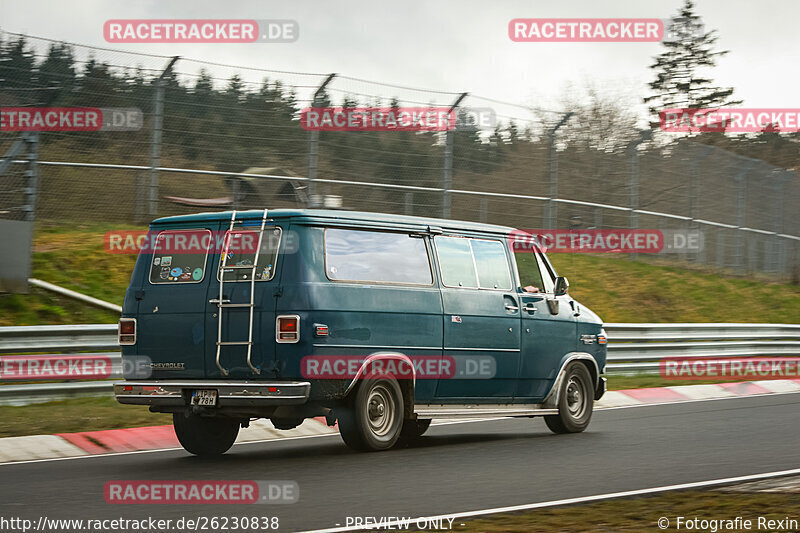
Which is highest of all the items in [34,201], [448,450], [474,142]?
[474,142]

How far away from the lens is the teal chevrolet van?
966 centimetres

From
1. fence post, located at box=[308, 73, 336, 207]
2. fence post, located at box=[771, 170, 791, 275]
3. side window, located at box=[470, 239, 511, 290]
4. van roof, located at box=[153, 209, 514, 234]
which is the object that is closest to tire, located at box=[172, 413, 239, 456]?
van roof, located at box=[153, 209, 514, 234]

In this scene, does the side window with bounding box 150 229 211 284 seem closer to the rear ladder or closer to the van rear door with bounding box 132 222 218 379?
the van rear door with bounding box 132 222 218 379

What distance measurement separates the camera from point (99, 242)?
1769cm

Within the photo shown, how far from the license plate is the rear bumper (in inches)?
1.4

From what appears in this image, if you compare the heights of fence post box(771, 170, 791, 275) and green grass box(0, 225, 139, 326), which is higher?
fence post box(771, 170, 791, 275)

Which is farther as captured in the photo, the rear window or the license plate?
the rear window

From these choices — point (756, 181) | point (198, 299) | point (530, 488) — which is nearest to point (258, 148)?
point (198, 299)

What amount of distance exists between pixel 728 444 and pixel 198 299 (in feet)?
16.9

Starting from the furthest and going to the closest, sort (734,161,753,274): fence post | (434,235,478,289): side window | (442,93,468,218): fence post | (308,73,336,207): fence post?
(734,161,753,274): fence post, (442,93,468,218): fence post, (308,73,336,207): fence post, (434,235,478,289): side window

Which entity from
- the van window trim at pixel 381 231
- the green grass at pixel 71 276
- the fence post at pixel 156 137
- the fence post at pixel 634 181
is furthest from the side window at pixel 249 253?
the fence post at pixel 634 181

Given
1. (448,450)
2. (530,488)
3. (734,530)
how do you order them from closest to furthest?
1. (734,530)
2. (530,488)
3. (448,450)

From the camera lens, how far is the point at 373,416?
34.3ft

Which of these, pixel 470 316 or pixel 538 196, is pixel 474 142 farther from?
pixel 470 316
